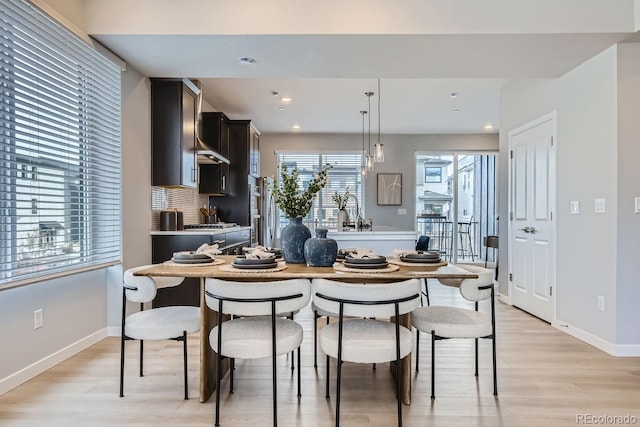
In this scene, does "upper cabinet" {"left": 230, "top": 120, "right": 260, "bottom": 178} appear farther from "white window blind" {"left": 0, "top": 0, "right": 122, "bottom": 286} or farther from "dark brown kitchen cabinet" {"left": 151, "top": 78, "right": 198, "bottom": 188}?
"white window blind" {"left": 0, "top": 0, "right": 122, "bottom": 286}

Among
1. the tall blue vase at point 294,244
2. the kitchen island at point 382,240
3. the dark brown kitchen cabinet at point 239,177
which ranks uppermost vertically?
the dark brown kitchen cabinet at point 239,177

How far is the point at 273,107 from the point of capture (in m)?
6.05

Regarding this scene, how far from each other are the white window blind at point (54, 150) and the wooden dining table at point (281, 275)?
90 cm

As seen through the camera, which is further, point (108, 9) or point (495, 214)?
point (495, 214)

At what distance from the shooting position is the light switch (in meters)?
3.51

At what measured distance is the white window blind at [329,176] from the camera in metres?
7.99

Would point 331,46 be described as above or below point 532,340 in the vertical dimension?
above

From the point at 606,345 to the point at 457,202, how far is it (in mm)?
5257

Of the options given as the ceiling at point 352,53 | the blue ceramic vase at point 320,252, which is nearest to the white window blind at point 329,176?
the ceiling at point 352,53

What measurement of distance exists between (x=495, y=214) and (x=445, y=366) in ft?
20.2

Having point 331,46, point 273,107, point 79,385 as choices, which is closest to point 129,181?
point 79,385

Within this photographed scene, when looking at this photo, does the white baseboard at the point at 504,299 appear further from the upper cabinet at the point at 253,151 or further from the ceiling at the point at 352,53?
the upper cabinet at the point at 253,151

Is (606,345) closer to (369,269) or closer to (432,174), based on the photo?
(369,269)

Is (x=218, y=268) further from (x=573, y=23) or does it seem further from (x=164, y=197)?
(x=573, y=23)
